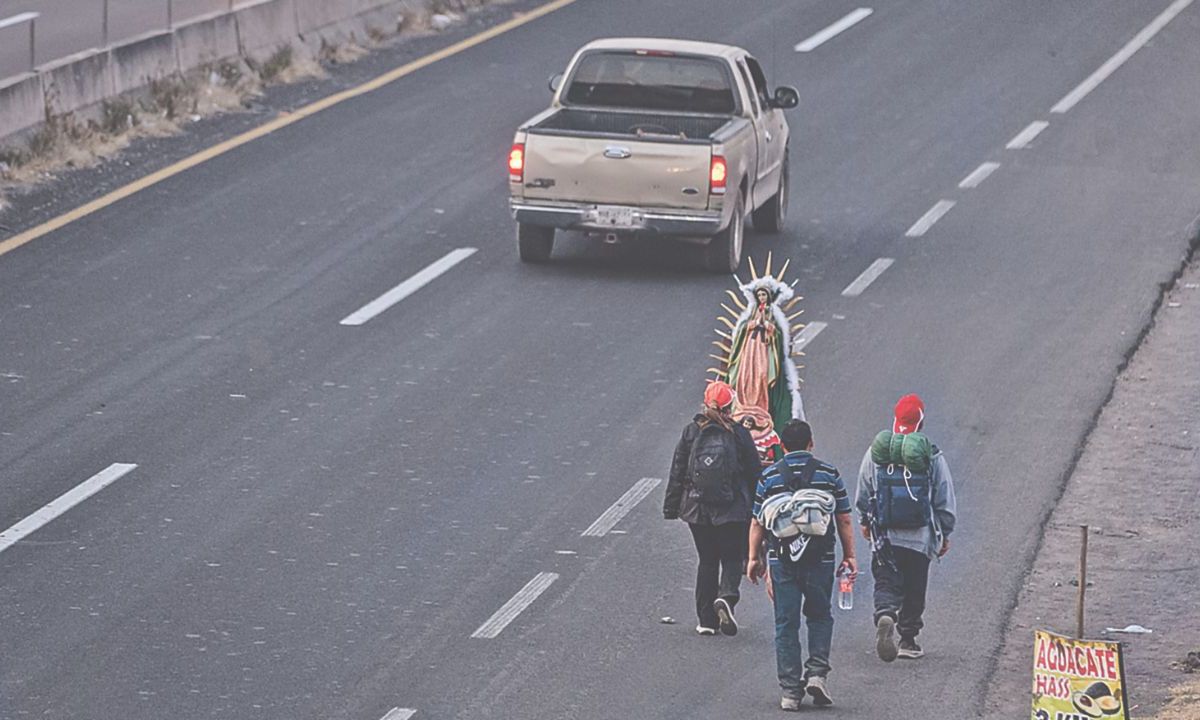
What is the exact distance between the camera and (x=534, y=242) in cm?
2136

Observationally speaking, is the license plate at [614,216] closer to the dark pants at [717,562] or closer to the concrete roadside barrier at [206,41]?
the concrete roadside barrier at [206,41]

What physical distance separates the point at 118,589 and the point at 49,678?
1461 mm

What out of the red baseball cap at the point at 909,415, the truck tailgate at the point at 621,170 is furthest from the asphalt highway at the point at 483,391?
the red baseball cap at the point at 909,415

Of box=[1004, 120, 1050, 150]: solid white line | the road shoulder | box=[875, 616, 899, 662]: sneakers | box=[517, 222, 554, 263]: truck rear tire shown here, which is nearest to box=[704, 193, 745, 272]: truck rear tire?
box=[517, 222, 554, 263]: truck rear tire

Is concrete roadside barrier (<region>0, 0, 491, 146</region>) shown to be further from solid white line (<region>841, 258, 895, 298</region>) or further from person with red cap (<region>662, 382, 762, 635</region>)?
person with red cap (<region>662, 382, 762, 635</region>)

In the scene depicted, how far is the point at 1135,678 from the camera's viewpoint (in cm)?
1237

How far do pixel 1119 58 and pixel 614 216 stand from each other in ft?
43.4

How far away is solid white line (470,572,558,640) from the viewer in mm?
12609

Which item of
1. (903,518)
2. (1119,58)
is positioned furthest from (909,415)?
(1119,58)

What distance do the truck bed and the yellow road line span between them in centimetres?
445

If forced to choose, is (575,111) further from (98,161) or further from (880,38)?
(880,38)

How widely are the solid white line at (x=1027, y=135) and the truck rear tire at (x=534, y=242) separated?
745cm

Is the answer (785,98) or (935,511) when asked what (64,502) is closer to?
(935,511)

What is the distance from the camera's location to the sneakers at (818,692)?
37.8 feet
